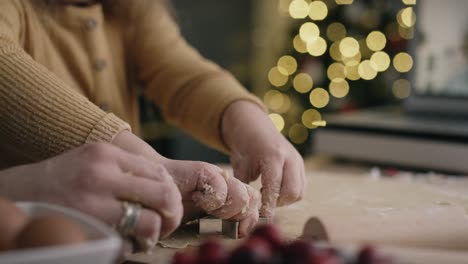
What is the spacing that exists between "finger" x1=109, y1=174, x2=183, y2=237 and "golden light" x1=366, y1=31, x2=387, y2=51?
2036mm

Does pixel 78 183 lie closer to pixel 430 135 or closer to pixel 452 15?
pixel 430 135

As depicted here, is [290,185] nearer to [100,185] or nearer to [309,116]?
[100,185]

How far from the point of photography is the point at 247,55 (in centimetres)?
309

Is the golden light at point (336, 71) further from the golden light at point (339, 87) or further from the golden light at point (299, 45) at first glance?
the golden light at point (299, 45)

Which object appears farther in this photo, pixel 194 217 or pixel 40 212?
pixel 194 217

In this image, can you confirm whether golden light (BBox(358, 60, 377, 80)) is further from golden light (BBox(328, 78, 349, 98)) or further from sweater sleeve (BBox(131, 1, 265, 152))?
sweater sleeve (BBox(131, 1, 265, 152))

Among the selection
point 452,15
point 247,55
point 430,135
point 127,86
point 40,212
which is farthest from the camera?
point 247,55

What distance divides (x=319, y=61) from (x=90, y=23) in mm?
1693

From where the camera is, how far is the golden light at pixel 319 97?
2559 millimetres

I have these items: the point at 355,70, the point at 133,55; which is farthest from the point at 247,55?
the point at 133,55

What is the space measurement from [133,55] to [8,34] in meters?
0.38

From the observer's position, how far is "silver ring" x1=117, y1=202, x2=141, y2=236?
1.69 feet

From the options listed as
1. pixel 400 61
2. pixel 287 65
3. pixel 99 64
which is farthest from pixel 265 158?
pixel 287 65

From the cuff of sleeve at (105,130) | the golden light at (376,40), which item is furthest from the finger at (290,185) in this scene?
the golden light at (376,40)
